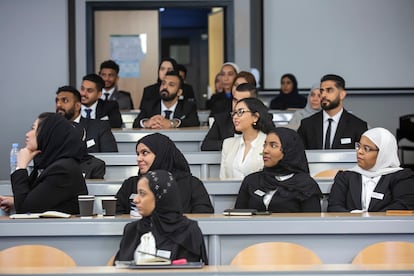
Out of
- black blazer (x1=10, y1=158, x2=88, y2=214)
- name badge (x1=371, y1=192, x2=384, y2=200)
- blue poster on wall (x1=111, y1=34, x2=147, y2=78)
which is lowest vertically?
name badge (x1=371, y1=192, x2=384, y2=200)

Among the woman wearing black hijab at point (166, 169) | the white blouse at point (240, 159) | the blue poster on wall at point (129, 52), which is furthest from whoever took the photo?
the blue poster on wall at point (129, 52)

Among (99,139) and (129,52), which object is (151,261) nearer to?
(99,139)

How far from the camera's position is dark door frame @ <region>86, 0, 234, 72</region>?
38.1ft

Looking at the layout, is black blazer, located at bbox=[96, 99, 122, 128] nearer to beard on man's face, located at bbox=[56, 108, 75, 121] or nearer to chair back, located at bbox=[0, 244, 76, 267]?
beard on man's face, located at bbox=[56, 108, 75, 121]

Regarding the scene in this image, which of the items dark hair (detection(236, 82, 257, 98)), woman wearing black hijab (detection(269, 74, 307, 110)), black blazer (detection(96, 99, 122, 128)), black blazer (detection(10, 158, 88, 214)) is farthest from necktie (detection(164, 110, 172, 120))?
black blazer (detection(10, 158, 88, 214))

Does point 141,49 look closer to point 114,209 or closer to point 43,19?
point 43,19

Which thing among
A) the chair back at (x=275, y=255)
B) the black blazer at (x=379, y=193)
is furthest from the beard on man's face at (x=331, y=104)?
the chair back at (x=275, y=255)

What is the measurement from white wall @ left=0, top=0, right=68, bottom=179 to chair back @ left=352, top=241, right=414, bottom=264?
23.2 ft

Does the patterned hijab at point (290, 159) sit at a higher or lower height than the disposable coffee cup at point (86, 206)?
higher

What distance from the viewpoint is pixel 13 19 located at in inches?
425

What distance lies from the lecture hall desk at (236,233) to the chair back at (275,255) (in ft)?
1.35

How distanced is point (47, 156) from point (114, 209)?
0.61m

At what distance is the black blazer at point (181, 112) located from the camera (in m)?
8.57

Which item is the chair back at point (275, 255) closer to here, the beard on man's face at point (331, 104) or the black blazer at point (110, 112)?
the beard on man's face at point (331, 104)
